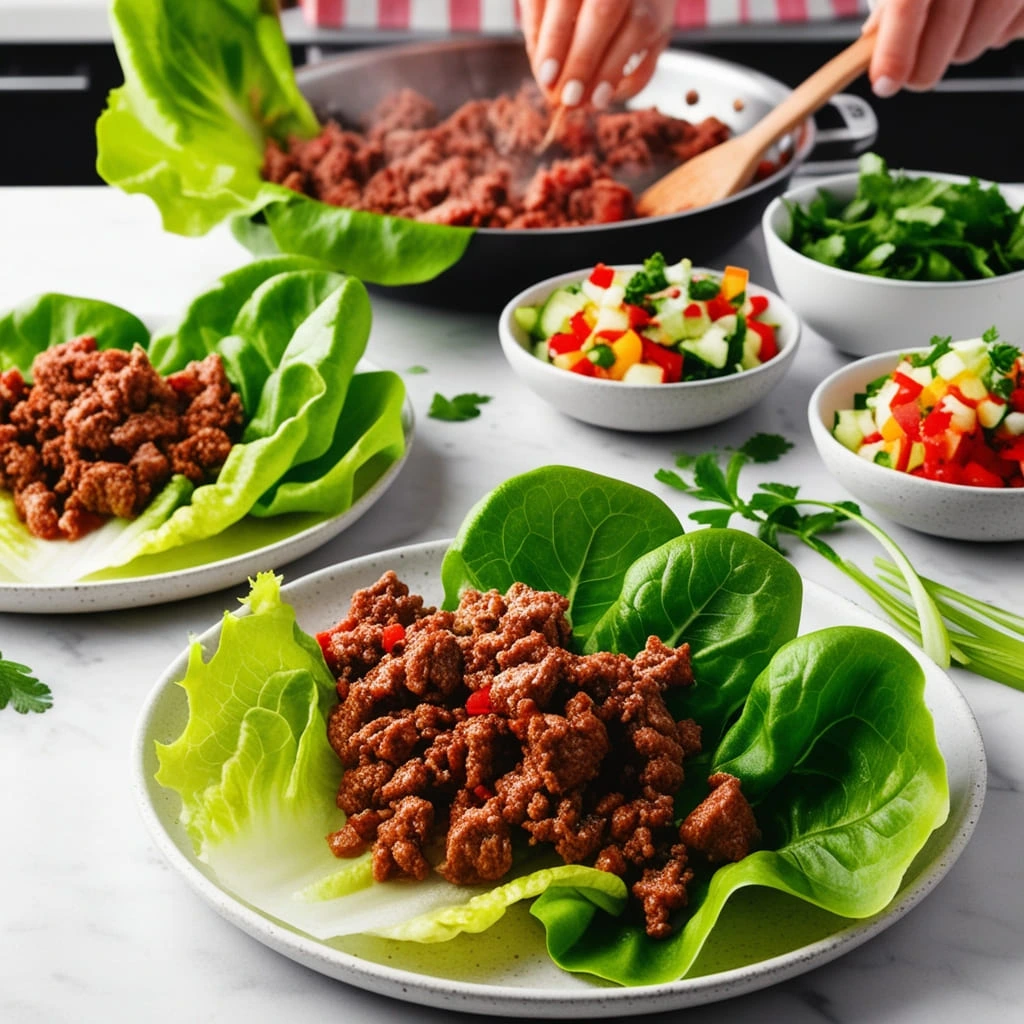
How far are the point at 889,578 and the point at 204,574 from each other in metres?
0.99

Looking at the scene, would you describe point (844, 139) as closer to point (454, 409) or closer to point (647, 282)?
point (647, 282)

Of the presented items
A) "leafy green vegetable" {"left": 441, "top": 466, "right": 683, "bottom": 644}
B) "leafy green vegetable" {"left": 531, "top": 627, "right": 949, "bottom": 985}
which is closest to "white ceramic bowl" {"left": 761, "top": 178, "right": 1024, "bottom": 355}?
"leafy green vegetable" {"left": 441, "top": 466, "right": 683, "bottom": 644}

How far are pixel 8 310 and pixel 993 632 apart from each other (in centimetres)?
173

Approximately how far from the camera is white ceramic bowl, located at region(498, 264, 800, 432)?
7.06 ft

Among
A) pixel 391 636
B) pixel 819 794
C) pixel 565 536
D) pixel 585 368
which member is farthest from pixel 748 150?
pixel 819 794

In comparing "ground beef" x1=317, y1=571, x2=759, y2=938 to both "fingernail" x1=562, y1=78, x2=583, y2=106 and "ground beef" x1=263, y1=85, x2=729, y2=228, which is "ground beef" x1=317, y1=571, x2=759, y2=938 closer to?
"ground beef" x1=263, y1=85, x2=729, y2=228

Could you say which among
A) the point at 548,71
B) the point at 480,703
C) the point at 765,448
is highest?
the point at 548,71

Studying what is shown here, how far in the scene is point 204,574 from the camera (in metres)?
1.78

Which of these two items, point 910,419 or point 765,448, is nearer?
point 910,419

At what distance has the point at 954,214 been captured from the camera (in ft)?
7.93

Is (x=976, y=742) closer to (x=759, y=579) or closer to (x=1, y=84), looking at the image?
(x=759, y=579)

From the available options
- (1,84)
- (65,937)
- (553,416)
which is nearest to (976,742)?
(65,937)

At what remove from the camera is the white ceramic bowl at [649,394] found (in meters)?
2.15

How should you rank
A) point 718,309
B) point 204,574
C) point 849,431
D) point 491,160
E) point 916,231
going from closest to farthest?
point 204,574 < point 849,431 < point 718,309 < point 916,231 < point 491,160
